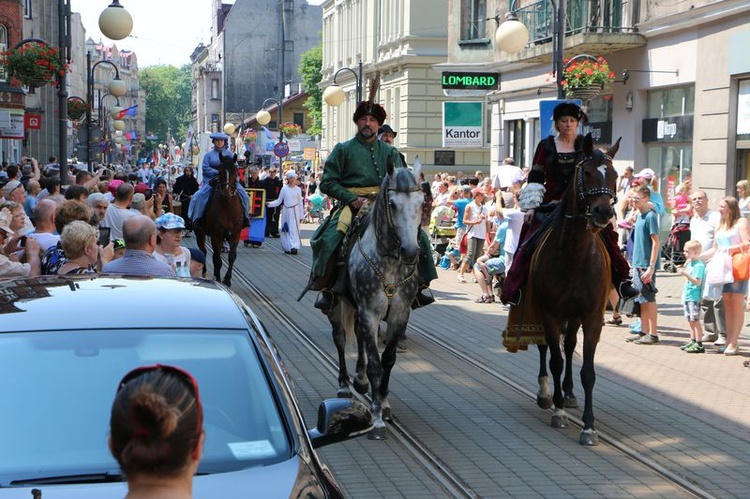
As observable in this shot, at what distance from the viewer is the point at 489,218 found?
67.3ft

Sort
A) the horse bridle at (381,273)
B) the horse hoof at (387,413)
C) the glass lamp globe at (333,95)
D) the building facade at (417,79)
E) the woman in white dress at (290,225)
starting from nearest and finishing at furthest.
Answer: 1. the horse bridle at (381,273)
2. the horse hoof at (387,413)
3. the woman in white dress at (290,225)
4. the glass lamp globe at (333,95)
5. the building facade at (417,79)

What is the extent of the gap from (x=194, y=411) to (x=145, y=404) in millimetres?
120

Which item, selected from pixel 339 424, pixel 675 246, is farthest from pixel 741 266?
pixel 675 246

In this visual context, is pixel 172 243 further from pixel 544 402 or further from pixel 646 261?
pixel 646 261

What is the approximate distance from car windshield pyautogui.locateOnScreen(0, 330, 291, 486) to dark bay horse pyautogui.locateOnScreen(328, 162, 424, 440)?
13.7ft

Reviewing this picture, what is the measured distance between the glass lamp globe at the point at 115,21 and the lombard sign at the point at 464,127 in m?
11.7

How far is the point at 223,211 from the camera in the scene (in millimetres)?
19344

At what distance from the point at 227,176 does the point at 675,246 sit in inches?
370

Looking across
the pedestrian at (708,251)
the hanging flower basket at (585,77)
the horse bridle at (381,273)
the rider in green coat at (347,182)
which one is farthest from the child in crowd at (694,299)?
the hanging flower basket at (585,77)

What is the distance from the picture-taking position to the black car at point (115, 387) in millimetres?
4113

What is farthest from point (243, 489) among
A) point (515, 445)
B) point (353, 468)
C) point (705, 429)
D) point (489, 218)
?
point (489, 218)

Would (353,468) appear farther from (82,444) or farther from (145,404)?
(145,404)

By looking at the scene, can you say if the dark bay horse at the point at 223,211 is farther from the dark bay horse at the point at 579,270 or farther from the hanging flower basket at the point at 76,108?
the hanging flower basket at the point at 76,108

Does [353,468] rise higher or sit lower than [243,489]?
lower
